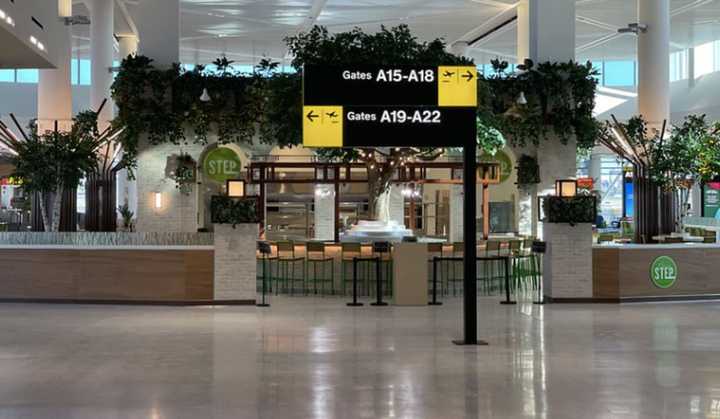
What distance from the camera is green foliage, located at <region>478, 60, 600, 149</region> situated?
53.5ft

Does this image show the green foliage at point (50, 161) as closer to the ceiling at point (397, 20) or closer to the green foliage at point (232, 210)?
the green foliage at point (232, 210)

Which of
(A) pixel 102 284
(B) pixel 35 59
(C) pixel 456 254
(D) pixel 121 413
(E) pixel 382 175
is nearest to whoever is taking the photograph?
(D) pixel 121 413

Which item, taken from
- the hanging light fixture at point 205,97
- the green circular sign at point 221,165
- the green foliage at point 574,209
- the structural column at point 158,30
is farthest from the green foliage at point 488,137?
the structural column at point 158,30

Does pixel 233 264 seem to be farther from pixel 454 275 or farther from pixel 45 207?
pixel 45 207

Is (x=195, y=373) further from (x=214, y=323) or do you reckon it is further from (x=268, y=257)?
(x=268, y=257)

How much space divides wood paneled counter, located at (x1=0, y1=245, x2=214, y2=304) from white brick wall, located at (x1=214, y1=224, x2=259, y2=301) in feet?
0.48

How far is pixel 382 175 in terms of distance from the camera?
603 inches

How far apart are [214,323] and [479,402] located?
16.6ft

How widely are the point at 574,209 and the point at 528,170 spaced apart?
14.8 ft

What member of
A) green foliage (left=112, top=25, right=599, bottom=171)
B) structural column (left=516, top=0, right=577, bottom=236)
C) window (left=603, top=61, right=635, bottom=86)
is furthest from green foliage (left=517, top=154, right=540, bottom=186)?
window (left=603, top=61, right=635, bottom=86)

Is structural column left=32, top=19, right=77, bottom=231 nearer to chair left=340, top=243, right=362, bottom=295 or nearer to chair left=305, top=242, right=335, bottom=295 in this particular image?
chair left=305, top=242, right=335, bottom=295

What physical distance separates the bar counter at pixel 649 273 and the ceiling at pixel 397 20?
12711 mm

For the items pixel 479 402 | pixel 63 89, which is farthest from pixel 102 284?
pixel 63 89

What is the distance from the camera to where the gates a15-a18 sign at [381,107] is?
28.1 feet
